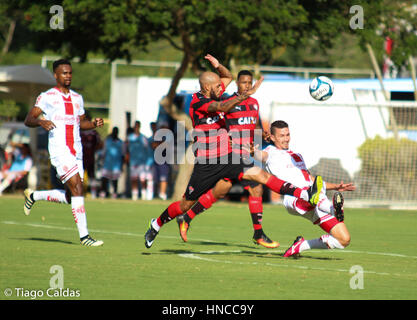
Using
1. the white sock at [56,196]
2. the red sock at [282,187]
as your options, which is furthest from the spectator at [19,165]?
the red sock at [282,187]

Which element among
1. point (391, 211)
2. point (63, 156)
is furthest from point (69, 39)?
point (63, 156)

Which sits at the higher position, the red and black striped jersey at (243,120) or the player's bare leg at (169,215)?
the red and black striped jersey at (243,120)

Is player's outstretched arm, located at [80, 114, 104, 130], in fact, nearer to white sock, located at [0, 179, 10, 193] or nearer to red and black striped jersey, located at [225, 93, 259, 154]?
red and black striped jersey, located at [225, 93, 259, 154]

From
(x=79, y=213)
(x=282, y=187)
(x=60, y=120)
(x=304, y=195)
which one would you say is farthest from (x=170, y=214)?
(x=60, y=120)

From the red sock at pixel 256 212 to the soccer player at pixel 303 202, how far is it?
1.48 metres

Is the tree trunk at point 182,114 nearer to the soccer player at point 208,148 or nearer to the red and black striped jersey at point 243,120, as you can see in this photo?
the red and black striped jersey at point 243,120

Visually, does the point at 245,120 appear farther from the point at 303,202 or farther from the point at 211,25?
the point at 211,25

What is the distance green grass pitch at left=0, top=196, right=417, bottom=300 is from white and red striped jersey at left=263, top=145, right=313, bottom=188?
3.22 feet

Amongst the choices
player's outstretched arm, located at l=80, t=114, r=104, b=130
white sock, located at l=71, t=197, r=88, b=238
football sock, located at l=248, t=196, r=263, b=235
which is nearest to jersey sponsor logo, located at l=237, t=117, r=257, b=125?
football sock, located at l=248, t=196, r=263, b=235

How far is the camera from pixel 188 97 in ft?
90.9

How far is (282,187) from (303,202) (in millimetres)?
304

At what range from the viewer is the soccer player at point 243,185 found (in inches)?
470

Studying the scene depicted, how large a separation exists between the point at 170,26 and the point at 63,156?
568 inches

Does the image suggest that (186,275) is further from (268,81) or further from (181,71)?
(268,81)
